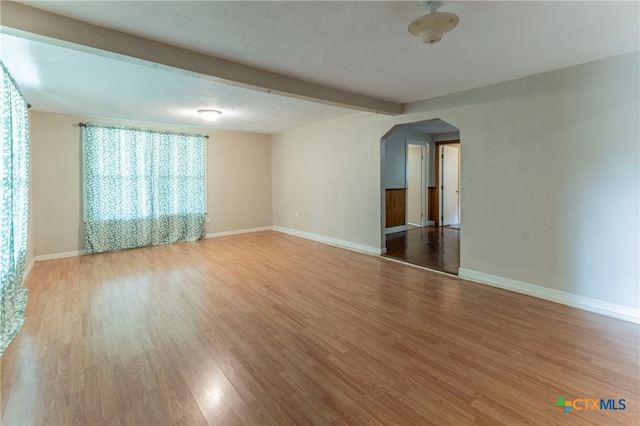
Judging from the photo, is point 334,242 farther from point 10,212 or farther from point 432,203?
point 10,212

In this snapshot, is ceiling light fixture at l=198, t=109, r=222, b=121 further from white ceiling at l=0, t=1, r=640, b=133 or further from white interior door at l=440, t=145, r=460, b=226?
white interior door at l=440, t=145, r=460, b=226

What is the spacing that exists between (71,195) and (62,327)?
11.5 ft

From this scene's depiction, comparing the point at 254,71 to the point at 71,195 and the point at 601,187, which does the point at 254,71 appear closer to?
the point at 601,187

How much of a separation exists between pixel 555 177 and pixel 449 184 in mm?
5022

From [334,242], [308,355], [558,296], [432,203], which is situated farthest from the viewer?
[432,203]

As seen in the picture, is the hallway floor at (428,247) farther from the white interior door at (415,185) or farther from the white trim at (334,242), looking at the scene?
the white interior door at (415,185)

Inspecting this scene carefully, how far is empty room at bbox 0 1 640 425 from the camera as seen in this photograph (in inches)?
72.6

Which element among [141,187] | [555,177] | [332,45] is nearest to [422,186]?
[555,177]

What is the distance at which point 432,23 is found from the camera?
1.83 meters

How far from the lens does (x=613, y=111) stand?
2.77 metres

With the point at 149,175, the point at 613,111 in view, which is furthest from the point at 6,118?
the point at 613,111

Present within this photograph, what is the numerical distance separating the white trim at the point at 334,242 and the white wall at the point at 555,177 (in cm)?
165

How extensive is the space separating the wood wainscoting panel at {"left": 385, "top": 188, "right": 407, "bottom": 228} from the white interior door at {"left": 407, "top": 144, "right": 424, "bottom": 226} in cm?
69

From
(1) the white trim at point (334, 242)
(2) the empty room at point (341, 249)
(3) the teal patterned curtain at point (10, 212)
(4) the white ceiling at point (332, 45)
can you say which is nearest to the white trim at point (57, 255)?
(2) the empty room at point (341, 249)
